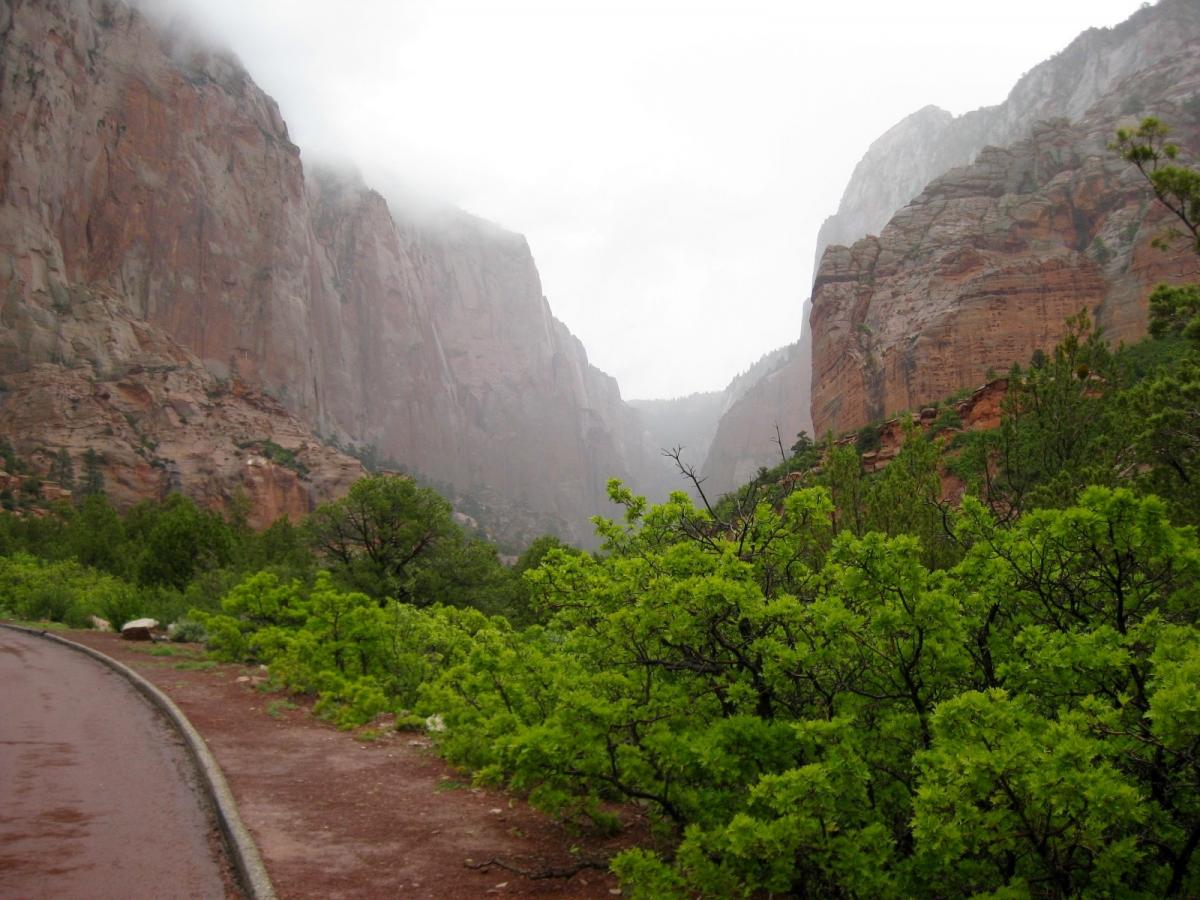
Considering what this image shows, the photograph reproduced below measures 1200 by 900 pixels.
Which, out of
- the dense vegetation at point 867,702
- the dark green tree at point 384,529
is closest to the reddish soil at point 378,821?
the dense vegetation at point 867,702

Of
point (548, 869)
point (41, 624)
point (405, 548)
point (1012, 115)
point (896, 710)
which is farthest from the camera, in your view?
point (1012, 115)

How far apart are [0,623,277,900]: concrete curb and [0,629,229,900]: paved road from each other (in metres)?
0.11

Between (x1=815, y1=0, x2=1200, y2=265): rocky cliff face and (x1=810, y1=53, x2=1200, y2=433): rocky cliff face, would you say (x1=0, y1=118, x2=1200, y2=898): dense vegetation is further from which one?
(x1=815, y1=0, x2=1200, y2=265): rocky cliff face

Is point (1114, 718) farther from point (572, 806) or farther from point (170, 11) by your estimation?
point (170, 11)

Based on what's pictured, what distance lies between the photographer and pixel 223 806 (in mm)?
6133

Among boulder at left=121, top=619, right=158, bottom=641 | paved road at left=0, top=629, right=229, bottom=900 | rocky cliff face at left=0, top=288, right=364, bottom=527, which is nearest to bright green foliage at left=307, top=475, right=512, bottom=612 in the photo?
boulder at left=121, top=619, right=158, bottom=641

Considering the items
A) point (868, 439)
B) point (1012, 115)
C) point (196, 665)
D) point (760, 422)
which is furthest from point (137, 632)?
point (1012, 115)

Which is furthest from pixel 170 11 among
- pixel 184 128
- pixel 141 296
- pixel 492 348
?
pixel 492 348

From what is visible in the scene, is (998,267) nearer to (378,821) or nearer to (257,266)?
(378,821)

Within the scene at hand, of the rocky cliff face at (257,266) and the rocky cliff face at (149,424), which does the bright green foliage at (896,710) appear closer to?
the rocky cliff face at (149,424)

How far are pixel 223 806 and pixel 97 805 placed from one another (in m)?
1.06

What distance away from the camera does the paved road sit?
484 cm

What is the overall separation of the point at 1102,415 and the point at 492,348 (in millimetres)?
134943

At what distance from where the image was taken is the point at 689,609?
4918mm
